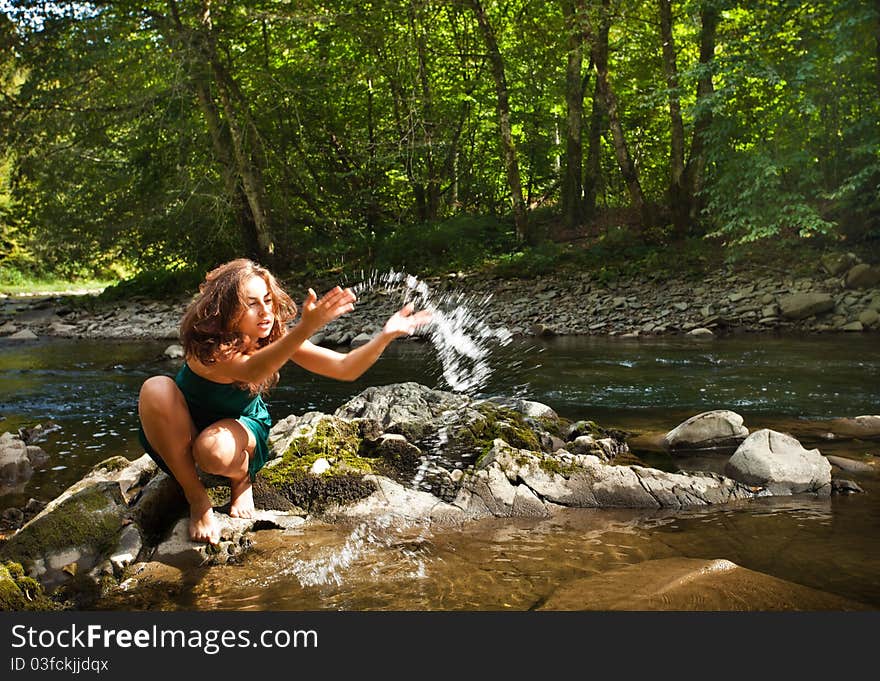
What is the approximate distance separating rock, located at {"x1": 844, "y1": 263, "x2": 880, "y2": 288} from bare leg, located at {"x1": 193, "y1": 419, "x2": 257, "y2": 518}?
13742mm

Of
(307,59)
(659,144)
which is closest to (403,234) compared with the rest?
(307,59)

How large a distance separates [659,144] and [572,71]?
5.04 meters

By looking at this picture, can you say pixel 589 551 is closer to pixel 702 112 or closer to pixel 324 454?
pixel 324 454

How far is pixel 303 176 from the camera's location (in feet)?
72.1

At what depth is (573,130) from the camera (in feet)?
65.1

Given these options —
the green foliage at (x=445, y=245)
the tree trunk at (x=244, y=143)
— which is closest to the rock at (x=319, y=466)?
the tree trunk at (x=244, y=143)

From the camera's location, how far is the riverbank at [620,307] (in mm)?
13484

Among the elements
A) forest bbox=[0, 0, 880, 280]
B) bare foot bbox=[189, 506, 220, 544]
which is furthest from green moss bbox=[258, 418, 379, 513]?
forest bbox=[0, 0, 880, 280]

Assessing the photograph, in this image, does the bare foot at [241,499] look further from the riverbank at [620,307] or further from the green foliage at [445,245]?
the green foliage at [445,245]

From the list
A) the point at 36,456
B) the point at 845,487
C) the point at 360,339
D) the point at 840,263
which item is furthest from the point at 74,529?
the point at 840,263

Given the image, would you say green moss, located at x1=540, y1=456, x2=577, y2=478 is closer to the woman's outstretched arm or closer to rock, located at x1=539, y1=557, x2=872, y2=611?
rock, located at x1=539, y1=557, x2=872, y2=611

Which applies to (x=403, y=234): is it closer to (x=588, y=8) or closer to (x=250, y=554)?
(x=588, y=8)

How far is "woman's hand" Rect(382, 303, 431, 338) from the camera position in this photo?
10.7 feet

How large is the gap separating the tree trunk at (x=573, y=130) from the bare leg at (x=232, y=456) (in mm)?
16004
